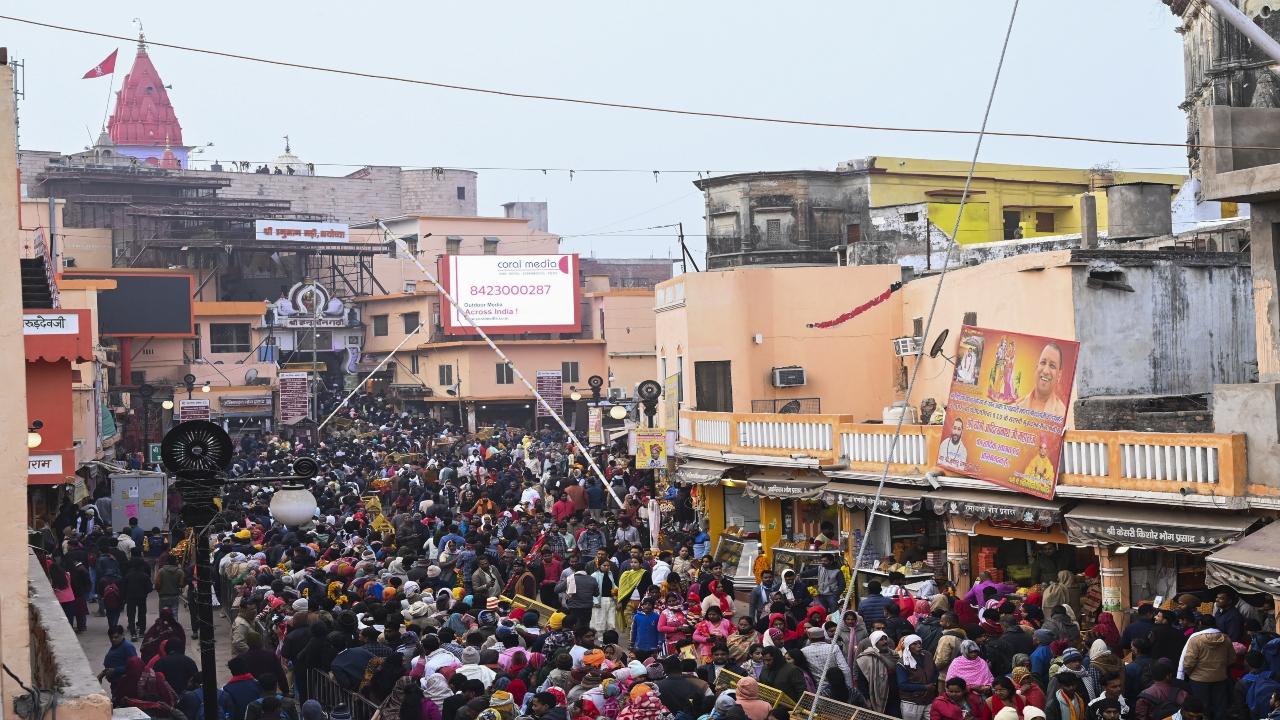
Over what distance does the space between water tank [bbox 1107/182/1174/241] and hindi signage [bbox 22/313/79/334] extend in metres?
18.6

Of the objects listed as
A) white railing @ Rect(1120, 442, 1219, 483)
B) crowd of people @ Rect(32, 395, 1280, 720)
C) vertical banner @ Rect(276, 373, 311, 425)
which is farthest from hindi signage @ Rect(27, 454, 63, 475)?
vertical banner @ Rect(276, 373, 311, 425)

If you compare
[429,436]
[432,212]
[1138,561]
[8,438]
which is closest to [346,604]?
[1138,561]

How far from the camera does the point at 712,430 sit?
27.0m

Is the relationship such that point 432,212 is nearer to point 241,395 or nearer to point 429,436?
point 241,395

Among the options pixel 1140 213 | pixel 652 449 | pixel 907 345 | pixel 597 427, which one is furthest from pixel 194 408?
pixel 1140 213

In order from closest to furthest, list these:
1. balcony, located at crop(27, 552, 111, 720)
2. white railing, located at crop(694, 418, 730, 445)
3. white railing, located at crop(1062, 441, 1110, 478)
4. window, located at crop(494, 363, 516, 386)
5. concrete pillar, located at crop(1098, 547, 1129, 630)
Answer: balcony, located at crop(27, 552, 111, 720) → concrete pillar, located at crop(1098, 547, 1129, 630) → white railing, located at crop(1062, 441, 1110, 478) → white railing, located at crop(694, 418, 730, 445) → window, located at crop(494, 363, 516, 386)

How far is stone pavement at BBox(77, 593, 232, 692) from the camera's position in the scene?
63.2ft

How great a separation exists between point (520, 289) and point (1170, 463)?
158 feet

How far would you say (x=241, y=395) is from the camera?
54250mm

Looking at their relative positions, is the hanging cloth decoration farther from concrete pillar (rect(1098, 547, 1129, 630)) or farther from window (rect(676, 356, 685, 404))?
concrete pillar (rect(1098, 547, 1129, 630))

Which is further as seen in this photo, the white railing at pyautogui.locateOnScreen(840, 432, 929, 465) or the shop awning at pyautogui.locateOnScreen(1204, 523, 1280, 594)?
the white railing at pyautogui.locateOnScreen(840, 432, 929, 465)

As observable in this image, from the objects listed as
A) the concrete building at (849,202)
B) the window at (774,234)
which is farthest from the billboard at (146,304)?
the window at (774,234)

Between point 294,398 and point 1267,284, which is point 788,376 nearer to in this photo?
point 1267,284

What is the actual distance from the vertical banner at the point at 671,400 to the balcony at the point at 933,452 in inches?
76.0
